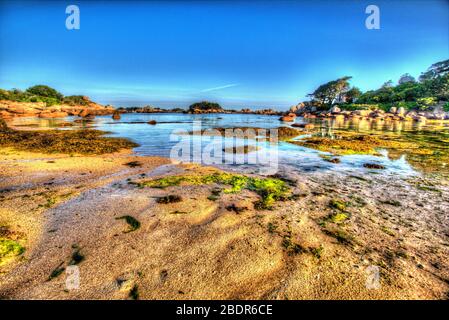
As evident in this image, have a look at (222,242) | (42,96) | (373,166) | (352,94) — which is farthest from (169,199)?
(352,94)

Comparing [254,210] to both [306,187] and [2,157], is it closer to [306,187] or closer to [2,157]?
[306,187]

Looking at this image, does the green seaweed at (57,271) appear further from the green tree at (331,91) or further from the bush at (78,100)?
the green tree at (331,91)

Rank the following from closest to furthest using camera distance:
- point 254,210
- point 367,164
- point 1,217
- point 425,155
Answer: point 1,217 → point 254,210 → point 367,164 → point 425,155

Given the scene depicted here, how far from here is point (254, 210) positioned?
4.22 meters

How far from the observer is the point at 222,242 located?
10.2 feet

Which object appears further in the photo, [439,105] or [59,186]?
[439,105]

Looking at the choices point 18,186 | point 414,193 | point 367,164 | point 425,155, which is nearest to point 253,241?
→ point 414,193

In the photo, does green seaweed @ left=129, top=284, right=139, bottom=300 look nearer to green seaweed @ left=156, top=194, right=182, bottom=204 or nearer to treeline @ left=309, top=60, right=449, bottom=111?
green seaweed @ left=156, top=194, right=182, bottom=204

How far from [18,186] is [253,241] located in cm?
609

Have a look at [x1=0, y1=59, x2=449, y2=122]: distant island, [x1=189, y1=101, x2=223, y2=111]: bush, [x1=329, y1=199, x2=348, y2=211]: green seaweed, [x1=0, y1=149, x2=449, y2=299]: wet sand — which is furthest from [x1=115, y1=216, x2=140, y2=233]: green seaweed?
[x1=189, y1=101, x2=223, y2=111]: bush

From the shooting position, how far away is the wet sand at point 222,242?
2303 millimetres

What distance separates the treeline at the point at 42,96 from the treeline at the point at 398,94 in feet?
314

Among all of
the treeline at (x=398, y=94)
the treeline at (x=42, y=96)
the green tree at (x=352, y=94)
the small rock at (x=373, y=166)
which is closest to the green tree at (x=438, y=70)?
the treeline at (x=398, y=94)
